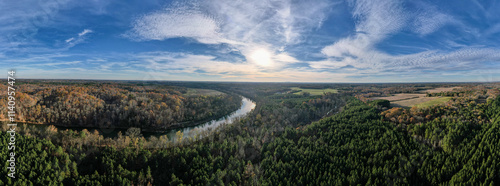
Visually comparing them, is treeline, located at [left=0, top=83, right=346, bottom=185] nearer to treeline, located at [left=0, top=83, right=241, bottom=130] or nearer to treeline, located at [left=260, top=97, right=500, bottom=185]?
treeline, located at [left=260, top=97, right=500, bottom=185]

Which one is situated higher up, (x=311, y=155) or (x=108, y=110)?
(x=108, y=110)

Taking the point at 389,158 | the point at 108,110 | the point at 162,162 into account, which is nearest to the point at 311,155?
the point at 389,158

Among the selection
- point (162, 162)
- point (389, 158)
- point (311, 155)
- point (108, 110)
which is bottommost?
point (162, 162)

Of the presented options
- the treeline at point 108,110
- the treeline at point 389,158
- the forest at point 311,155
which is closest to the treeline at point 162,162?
the forest at point 311,155

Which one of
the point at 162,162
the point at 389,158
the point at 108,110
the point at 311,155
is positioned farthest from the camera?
the point at 108,110

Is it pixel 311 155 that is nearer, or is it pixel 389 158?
pixel 389 158

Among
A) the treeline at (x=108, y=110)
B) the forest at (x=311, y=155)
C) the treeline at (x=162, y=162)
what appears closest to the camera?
the forest at (x=311, y=155)

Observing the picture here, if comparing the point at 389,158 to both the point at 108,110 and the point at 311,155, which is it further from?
the point at 108,110

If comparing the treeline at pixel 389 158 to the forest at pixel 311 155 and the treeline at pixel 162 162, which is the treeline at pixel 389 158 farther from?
the treeline at pixel 162 162

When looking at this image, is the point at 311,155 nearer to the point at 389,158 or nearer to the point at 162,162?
the point at 389,158

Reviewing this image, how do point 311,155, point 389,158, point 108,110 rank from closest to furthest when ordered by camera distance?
point 389,158, point 311,155, point 108,110

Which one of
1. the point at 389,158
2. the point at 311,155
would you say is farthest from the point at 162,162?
the point at 389,158
